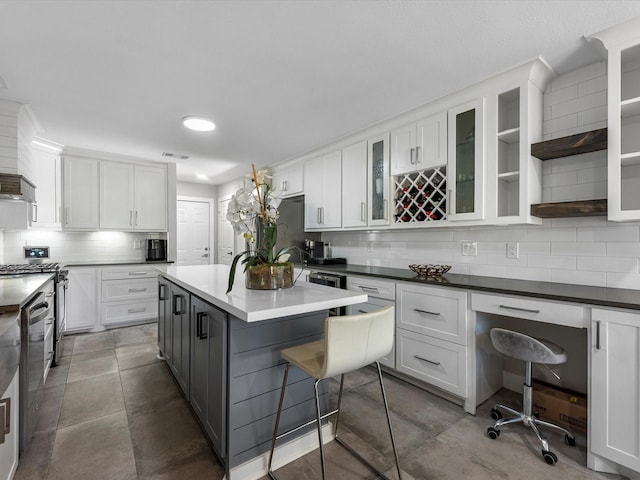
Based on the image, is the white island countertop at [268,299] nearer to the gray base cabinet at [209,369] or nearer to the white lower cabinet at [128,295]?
the gray base cabinet at [209,369]

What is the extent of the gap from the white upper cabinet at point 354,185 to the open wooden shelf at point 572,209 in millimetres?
1534

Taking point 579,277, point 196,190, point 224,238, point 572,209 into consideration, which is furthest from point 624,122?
point 196,190

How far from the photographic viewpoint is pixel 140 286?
429 cm

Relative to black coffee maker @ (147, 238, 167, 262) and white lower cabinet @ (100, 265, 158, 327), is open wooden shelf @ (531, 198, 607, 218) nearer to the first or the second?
white lower cabinet @ (100, 265, 158, 327)

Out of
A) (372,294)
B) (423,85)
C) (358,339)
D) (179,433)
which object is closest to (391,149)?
(423,85)

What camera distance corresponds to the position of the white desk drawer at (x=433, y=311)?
2.18 meters

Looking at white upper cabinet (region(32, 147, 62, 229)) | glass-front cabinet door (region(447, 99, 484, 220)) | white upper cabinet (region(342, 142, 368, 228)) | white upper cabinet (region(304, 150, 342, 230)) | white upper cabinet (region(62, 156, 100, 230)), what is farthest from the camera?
white upper cabinet (region(62, 156, 100, 230))

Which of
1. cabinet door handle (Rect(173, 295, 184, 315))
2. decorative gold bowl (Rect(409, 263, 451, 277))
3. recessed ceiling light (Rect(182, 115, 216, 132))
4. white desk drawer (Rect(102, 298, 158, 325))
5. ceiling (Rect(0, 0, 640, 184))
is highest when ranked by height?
ceiling (Rect(0, 0, 640, 184))

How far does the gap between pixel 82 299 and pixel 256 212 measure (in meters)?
3.51

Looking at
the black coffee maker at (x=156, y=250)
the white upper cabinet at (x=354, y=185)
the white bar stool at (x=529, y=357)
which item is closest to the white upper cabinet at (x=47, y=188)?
the black coffee maker at (x=156, y=250)

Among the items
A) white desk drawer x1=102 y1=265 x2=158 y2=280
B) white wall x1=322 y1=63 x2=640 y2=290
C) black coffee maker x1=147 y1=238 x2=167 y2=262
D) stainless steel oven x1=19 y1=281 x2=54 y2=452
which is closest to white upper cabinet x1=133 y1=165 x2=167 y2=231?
black coffee maker x1=147 y1=238 x2=167 y2=262

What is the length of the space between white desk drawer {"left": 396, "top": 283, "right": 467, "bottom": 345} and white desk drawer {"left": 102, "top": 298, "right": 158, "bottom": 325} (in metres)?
3.49

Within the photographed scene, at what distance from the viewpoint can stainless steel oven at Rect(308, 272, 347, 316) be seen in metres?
3.09

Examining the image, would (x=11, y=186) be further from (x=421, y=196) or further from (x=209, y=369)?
(x=421, y=196)
